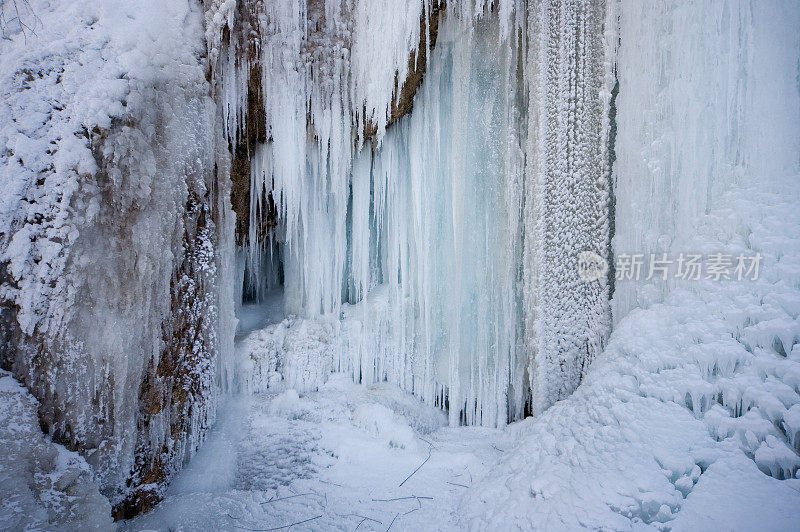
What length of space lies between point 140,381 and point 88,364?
1.13 ft

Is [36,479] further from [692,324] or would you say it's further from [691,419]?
[692,324]

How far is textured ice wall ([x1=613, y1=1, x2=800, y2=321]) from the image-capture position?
9.05 ft

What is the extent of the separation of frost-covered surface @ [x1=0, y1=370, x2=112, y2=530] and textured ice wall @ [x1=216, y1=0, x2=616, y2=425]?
2.52 metres

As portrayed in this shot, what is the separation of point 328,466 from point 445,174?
111 inches

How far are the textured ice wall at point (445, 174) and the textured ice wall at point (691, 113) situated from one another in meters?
0.24

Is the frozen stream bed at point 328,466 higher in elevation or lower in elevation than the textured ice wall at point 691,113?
lower

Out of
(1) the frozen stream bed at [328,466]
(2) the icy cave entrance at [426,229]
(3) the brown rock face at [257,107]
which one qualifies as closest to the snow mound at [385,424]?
(1) the frozen stream bed at [328,466]

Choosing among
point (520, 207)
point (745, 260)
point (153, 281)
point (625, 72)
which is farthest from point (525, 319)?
point (153, 281)

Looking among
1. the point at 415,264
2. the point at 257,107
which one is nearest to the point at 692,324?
the point at 415,264

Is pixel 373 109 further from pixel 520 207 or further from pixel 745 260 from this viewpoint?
pixel 745 260

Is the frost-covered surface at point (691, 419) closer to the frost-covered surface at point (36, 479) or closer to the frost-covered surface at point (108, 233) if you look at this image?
the frost-covered surface at point (36, 479)

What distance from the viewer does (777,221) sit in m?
2.65

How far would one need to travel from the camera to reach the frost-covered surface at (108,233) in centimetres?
260

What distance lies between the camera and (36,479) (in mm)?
2305
